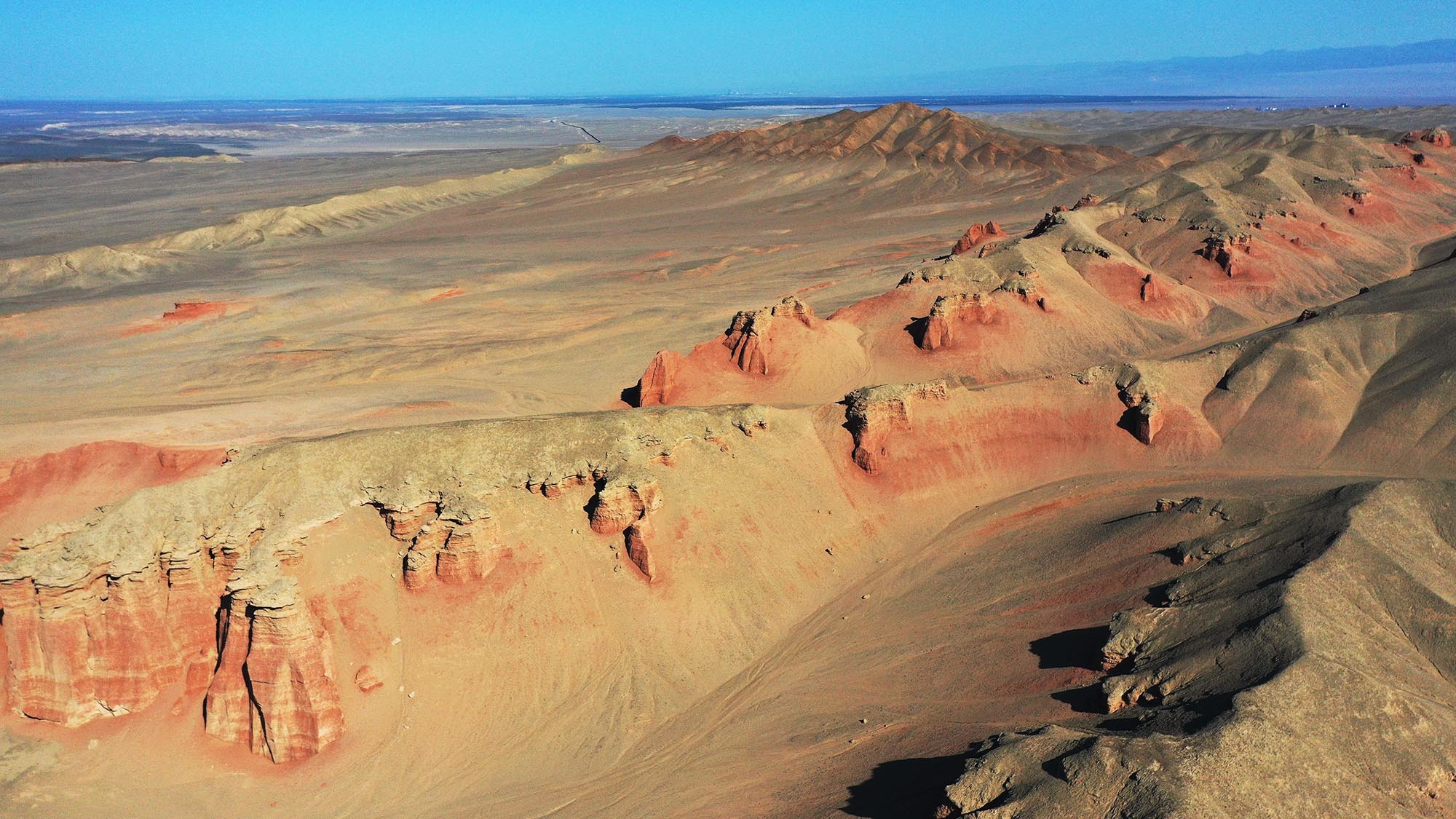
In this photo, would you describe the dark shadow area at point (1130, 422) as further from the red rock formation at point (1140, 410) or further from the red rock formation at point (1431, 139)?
the red rock formation at point (1431, 139)

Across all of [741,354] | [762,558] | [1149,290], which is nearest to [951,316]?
[741,354]

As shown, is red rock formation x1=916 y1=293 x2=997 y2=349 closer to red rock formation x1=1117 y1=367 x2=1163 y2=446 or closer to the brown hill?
red rock formation x1=1117 y1=367 x2=1163 y2=446

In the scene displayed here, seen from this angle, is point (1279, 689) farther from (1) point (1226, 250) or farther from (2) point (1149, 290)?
(1) point (1226, 250)

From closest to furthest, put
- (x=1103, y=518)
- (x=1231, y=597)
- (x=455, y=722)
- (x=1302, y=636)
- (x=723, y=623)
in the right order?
(x=1302, y=636), (x=1231, y=597), (x=455, y=722), (x=723, y=623), (x=1103, y=518)

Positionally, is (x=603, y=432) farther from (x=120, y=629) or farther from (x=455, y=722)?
(x=120, y=629)

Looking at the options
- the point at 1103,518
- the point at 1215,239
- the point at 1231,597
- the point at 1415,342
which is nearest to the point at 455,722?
the point at 1231,597

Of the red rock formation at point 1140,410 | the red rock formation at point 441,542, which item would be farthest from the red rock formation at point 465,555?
the red rock formation at point 1140,410
